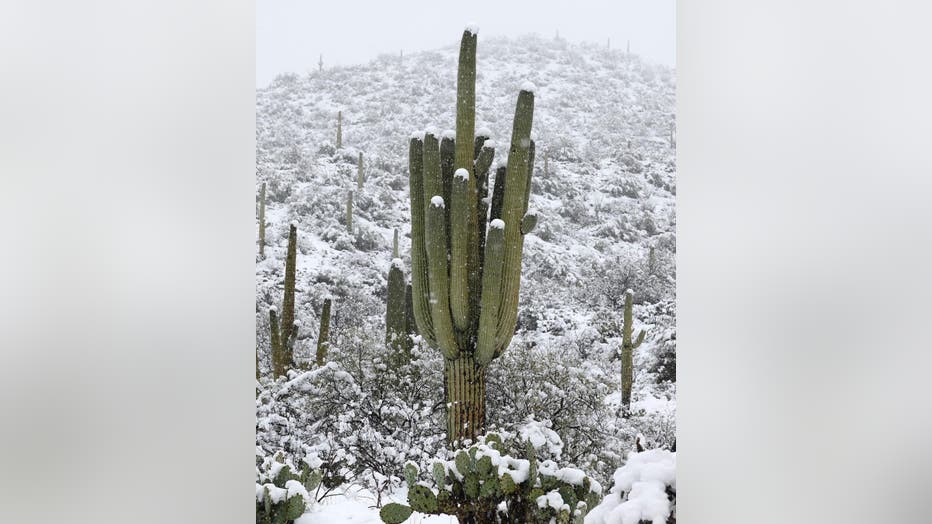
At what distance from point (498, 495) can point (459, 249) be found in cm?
100

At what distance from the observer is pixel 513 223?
288cm

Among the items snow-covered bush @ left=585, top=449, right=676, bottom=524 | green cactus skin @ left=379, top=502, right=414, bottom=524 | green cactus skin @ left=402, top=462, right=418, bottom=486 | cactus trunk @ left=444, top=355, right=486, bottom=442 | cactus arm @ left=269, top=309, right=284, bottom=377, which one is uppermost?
cactus arm @ left=269, top=309, right=284, bottom=377

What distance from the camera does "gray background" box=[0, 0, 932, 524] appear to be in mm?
960

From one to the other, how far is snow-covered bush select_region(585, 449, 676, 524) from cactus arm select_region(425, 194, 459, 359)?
92 centimetres

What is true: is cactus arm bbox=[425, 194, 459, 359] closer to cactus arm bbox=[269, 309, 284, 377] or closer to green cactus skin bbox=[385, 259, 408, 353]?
green cactus skin bbox=[385, 259, 408, 353]

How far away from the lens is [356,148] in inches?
121

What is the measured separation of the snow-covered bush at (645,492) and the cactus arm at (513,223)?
2.59ft

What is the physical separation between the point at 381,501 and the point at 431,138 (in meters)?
1.60

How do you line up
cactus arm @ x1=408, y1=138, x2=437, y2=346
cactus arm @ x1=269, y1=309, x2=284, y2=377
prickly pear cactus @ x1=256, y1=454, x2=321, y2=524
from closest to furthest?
prickly pear cactus @ x1=256, y1=454, x2=321, y2=524, cactus arm @ x1=408, y1=138, x2=437, y2=346, cactus arm @ x1=269, y1=309, x2=284, y2=377

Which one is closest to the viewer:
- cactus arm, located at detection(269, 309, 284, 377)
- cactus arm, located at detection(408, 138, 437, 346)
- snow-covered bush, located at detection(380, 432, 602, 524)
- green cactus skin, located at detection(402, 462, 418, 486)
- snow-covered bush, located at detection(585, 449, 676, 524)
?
snow-covered bush, located at detection(585, 449, 676, 524)

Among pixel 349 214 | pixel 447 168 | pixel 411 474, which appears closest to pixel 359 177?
pixel 349 214

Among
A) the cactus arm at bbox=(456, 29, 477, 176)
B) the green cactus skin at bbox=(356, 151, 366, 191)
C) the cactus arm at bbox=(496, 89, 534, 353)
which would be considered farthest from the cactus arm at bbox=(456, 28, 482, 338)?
the green cactus skin at bbox=(356, 151, 366, 191)
